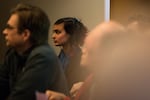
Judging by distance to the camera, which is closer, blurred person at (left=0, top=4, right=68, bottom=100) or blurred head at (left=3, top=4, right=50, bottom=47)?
blurred person at (left=0, top=4, right=68, bottom=100)

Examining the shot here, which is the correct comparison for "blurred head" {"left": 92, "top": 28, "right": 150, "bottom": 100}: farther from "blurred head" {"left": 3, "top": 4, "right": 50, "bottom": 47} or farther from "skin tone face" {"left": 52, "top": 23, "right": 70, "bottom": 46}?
"skin tone face" {"left": 52, "top": 23, "right": 70, "bottom": 46}

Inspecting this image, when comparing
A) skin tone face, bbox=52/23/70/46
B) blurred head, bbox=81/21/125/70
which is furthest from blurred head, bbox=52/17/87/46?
blurred head, bbox=81/21/125/70

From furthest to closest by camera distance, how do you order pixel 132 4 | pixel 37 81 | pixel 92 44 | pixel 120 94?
pixel 132 4
pixel 37 81
pixel 92 44
pixel 120 94

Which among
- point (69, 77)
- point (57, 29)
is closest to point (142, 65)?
point (69, 77)

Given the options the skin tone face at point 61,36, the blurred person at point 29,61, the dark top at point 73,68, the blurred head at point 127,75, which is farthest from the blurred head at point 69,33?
the blurred head at point 127,75

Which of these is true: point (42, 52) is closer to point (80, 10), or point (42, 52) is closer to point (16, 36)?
point (16, 36)

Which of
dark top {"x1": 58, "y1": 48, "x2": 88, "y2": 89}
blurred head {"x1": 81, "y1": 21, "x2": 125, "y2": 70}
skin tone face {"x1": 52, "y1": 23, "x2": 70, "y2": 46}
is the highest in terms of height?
blurred head {"x1": 81, "y1": 21, "x2": 125, "y2": 70}

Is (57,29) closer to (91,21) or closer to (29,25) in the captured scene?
(91,21)

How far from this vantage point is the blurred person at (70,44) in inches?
92.6

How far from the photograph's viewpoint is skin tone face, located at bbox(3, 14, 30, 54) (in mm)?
1885

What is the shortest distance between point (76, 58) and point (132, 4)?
1081 mm

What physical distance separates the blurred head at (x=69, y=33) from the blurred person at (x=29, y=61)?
69 centimetres

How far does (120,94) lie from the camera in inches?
39.6

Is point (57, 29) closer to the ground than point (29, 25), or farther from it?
closer to the ground
